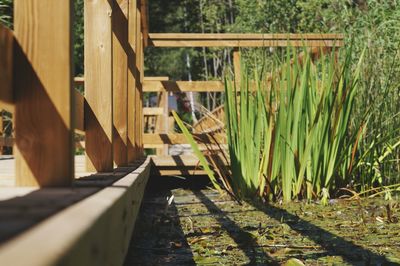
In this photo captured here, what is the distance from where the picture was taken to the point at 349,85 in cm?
384

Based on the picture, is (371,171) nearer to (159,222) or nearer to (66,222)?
(159,222)

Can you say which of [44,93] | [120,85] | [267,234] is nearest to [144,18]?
[120,85]

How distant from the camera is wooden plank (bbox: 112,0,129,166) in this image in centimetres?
306

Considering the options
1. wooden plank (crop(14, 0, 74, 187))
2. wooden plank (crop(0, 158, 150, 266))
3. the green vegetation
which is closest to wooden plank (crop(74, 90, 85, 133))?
wooden plank (crop(14, 0, 74, 187))

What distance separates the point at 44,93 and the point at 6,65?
0.32 ft

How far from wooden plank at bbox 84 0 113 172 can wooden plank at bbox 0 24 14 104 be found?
0.93m

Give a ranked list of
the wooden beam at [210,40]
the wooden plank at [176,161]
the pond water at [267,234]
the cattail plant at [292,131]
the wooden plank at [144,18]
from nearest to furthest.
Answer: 1. the pond water at [267,234]
2. the cattail plant at [292,131]
3. the wooden plank at [176,161]
4. the wooden plank at [144,18]
5. the wooden beam at [210,40]

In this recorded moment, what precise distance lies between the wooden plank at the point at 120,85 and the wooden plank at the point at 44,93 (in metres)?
1.60

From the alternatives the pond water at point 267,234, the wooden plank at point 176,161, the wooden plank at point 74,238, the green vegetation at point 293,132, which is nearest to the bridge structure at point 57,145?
the wooden plank at point 74,238

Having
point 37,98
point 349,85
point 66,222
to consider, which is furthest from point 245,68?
point 66,222

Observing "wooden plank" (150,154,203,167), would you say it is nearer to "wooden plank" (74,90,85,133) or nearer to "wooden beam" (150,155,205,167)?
"wooden beam" (150,155,205,167)

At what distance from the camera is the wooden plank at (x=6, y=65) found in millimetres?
1309

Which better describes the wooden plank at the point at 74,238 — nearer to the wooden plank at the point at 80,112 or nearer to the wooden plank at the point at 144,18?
the wooden plank at the point at 80,112

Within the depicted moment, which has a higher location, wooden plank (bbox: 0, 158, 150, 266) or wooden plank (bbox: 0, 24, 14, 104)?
wooden plank (bbox: 0, 24, 14, 104)
